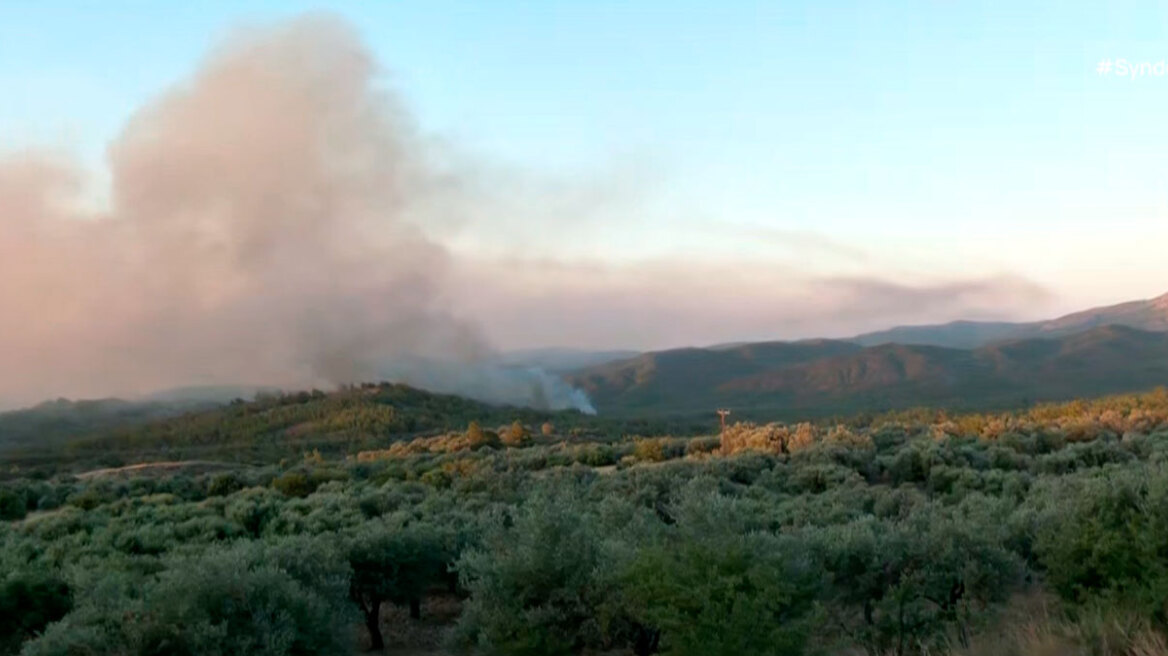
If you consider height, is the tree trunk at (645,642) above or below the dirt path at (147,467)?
below

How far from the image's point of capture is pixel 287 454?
2849 inches

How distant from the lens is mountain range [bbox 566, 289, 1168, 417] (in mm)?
130625

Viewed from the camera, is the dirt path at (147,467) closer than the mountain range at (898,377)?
Yes

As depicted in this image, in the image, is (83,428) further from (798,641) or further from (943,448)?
(798,641)

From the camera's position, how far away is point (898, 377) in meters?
149

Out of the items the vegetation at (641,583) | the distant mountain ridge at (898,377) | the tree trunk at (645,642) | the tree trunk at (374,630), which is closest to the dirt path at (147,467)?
the vegetation at (641,583)

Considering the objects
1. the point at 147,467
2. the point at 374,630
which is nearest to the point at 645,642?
the point at 374,630

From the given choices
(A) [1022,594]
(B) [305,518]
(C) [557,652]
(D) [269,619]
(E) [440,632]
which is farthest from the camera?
(B) [305,518]

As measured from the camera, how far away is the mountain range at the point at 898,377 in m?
131

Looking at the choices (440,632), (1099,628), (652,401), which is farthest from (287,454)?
(652,401)

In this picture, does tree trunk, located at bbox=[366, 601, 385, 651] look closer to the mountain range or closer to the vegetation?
the vegetation

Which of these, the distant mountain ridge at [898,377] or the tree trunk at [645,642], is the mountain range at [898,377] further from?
the tree trunk at [645,642]

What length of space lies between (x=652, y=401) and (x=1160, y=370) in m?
69.1

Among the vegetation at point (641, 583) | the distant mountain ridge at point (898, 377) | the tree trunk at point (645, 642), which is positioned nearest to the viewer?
the vegetation at point (641, 583)
